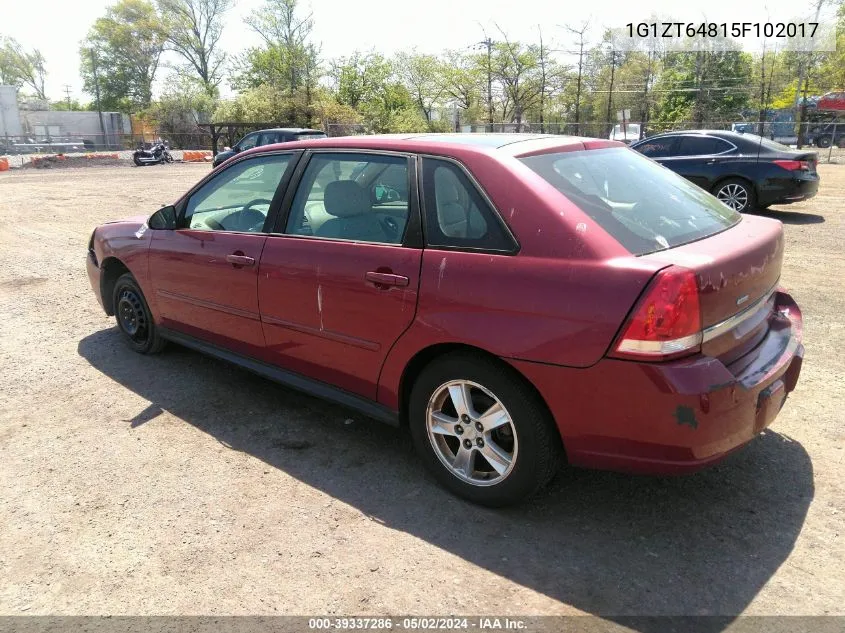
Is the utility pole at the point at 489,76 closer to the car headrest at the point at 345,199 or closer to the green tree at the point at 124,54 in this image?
the car headrest at the point at 345,199

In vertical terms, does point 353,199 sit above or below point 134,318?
above

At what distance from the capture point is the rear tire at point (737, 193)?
1103cm

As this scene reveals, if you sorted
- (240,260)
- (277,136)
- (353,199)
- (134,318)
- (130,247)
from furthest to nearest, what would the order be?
1. (277,136)
2. (134,318)
3. (130,247)
4. (240,260)
5. (353,199)

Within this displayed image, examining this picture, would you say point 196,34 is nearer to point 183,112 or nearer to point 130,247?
point 183,112

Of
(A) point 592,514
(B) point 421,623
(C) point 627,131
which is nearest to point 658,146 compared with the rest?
(A) point 592,514

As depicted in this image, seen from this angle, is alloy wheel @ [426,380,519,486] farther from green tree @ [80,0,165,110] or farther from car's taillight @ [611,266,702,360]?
green tree @ [80,0,165,110]

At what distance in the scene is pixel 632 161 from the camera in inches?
138

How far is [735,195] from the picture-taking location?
11.1 metres

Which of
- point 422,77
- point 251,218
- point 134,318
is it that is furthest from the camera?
point 422,77

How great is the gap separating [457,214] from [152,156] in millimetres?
33929

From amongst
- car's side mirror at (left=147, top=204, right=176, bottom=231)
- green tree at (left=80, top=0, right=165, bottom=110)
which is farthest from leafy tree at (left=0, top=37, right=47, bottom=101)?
car's side mirror at (left=147, top=204, right=176, bottom=231)

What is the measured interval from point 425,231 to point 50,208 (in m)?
15.0

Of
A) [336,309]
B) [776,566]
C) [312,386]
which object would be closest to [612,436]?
[776,566]

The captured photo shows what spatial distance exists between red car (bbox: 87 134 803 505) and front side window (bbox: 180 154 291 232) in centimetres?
4
